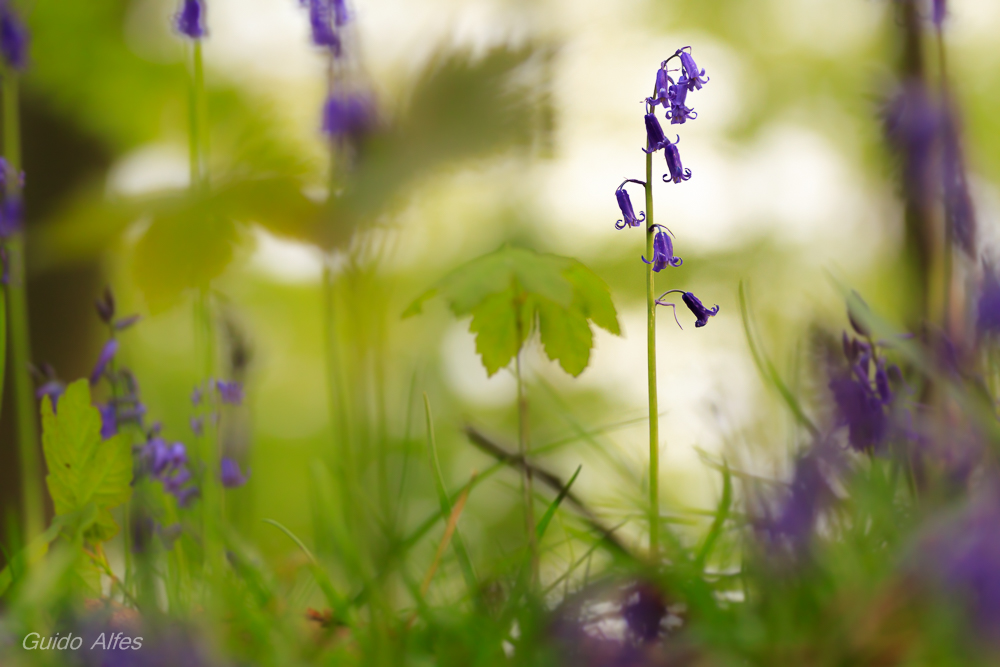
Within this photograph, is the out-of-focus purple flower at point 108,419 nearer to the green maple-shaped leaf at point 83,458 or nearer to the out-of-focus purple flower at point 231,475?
the out-of-focus purple flower at point 231,475

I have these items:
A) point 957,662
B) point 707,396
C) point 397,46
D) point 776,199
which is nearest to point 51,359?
point 397,46

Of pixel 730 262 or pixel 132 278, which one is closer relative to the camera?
pixel 132 278

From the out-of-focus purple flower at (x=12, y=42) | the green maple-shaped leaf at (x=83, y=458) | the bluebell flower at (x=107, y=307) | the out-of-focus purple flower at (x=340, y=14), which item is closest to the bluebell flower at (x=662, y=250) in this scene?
the out-of-focus purple flower at (x=340, y=14)

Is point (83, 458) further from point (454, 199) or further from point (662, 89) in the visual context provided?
point (662, 89)

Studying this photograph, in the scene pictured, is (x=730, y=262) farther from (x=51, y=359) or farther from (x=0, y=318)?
(x=0, y=318)

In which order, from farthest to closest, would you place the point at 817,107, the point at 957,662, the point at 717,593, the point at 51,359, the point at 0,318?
the point at 817,107
the point at 51,359
the point at 0,318
the point at 717,593
the point at 957,662

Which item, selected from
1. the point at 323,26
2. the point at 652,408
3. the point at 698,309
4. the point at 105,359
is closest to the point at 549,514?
the point at 652,408
